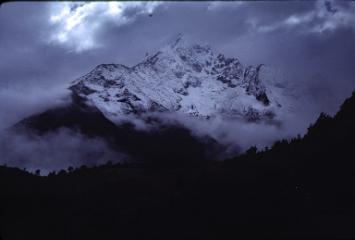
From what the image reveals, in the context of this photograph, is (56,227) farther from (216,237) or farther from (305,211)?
(305,211)

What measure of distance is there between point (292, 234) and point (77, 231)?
3042 inches


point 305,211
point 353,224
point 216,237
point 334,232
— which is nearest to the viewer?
point 334,232

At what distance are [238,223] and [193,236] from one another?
1924cm

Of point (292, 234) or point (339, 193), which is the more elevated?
point (339, 193)

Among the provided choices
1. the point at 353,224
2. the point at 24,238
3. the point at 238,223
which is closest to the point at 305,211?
the point at 238,223

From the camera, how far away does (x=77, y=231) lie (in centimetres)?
19238

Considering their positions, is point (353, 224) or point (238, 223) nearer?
point (353, 224)

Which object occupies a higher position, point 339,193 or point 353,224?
point 339,193

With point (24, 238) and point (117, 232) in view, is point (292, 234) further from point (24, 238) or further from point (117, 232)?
point (24, 238)

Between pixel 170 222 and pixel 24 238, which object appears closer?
pixel 24 238

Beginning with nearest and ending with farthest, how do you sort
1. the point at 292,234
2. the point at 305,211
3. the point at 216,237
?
the point at 292,234
the point at 216,237
the point at 305,211

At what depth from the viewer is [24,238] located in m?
176

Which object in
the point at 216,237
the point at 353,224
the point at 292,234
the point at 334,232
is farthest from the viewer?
the point at 216,237

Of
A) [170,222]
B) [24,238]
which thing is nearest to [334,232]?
[170,222]
